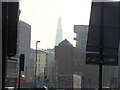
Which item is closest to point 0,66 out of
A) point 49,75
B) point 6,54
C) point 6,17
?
point 6,54

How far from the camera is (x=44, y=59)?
75.5m

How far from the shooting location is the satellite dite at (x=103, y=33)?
16.2 ft

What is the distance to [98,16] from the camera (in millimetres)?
5016

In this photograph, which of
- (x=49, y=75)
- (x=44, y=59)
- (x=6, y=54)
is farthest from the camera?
(x=44, y=59)

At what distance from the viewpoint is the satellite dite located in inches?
195

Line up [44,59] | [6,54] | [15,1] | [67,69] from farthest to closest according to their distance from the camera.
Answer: [67,69] < [44,59] < [15,1] < [6,54]

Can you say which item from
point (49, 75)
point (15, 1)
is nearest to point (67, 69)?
point (49, 75)

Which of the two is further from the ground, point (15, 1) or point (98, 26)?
point (15, 1)

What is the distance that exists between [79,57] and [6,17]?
75180 mm

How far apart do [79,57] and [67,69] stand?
3.97 metres

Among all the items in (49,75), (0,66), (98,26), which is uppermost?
(98,26)

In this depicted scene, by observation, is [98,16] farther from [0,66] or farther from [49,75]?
[49,75]

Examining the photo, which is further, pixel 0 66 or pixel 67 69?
pixel 67 69

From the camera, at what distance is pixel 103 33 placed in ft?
16.3
